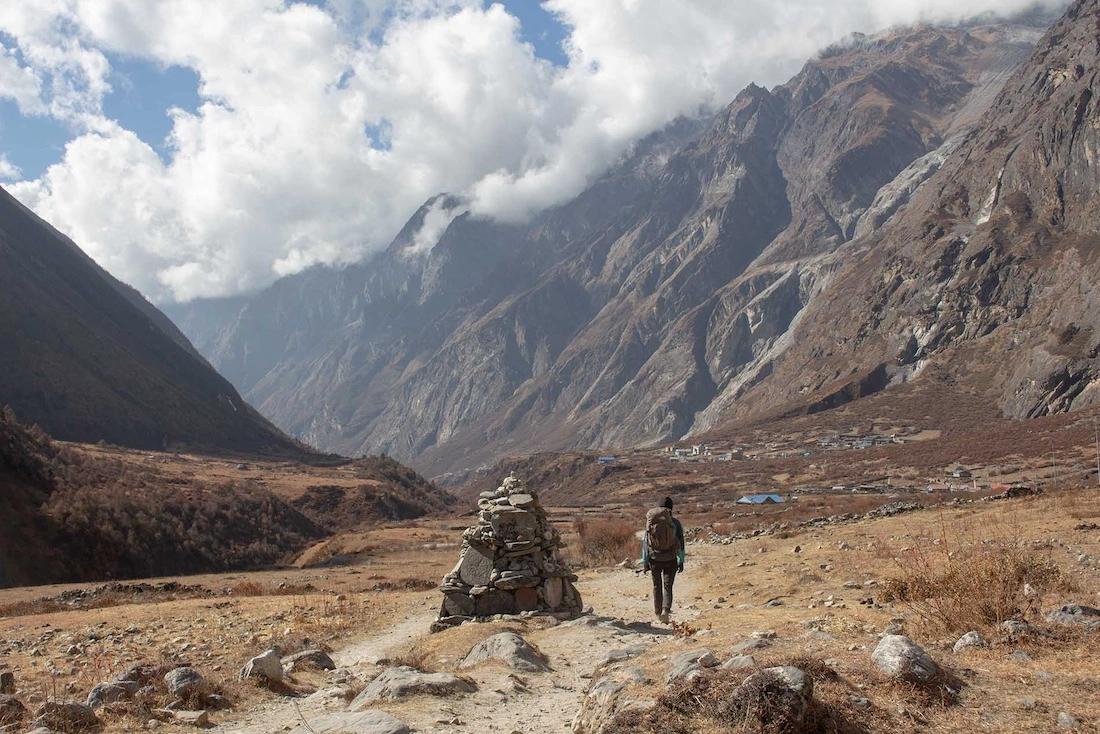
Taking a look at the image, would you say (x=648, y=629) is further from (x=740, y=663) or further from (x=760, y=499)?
(x=760, y=499)

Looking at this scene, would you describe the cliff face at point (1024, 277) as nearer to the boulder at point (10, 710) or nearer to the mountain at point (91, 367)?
the mountain at point (91, 367)

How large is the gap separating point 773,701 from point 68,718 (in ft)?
24.6

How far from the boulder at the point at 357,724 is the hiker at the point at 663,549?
7709mm

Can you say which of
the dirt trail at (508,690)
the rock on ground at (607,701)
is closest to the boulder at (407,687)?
the dirt trail at (508,690)

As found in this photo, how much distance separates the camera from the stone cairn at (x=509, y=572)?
18.1m

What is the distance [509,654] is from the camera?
1238 centimetres

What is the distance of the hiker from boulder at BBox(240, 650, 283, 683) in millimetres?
7083

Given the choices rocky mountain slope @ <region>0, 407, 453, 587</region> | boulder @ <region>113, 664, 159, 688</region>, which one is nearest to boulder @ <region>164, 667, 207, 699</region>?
boulder @ <region>113, 664, 159, 688</region>

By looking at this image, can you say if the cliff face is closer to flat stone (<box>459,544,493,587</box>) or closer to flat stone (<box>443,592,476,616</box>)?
flat stone (<box>459,544,493,587</box>)

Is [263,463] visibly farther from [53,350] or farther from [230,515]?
[230,515]

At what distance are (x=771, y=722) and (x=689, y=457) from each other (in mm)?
166559

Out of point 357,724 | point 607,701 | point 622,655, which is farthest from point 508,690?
point 607,701

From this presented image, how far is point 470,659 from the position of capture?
42.7 ft

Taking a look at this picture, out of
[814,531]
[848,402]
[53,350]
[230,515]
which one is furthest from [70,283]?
[848,402]
